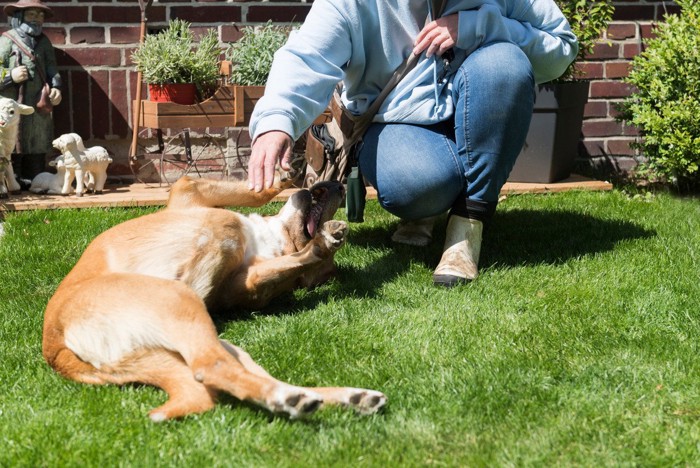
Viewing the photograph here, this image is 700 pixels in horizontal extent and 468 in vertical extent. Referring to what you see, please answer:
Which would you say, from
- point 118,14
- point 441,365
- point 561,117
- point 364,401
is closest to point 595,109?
point 561,117

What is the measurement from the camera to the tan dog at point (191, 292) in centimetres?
230

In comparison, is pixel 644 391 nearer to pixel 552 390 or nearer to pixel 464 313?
pixel 552 390

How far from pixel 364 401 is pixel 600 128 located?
4.44 meters

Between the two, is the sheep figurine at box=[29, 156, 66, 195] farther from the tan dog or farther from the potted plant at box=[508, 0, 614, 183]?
the potted plant at box=[508, 0, 614, 183]

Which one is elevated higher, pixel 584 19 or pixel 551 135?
pixel 584 19

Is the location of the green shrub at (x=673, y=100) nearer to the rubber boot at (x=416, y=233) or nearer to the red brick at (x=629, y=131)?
the red brick at (x=629, y=131)

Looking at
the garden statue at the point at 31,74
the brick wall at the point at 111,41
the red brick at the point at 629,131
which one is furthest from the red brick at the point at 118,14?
the red brick at the point at 629,131

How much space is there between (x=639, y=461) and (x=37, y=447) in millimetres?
1487

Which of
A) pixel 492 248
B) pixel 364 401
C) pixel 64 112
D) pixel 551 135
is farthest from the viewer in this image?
pixel 64 112

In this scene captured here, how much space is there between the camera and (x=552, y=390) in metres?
2.42

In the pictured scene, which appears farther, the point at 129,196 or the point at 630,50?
the point at 630,50

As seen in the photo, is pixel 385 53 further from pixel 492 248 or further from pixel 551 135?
pixel 551 135

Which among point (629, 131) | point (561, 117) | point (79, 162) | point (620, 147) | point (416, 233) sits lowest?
point (416, 233)

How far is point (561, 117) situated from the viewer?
540 cm
